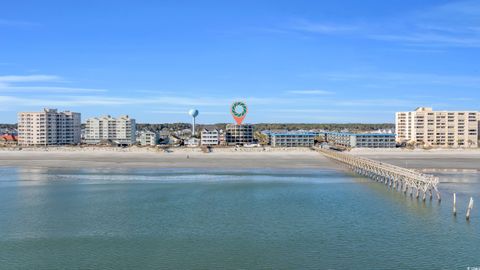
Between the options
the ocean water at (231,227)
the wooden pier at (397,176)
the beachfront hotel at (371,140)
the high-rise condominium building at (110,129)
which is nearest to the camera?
the ocean water at (231,227)

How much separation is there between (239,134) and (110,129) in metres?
33.4

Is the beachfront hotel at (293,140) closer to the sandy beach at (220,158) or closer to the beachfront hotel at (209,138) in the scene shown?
the beachfront hotel at (209,138)

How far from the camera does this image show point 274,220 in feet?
96.0

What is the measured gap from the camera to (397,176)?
41844 mm

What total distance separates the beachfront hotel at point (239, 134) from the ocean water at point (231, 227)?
62428mm

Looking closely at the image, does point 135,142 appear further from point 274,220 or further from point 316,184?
point 274,220

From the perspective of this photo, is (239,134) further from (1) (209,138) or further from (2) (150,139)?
(2) (150,139)

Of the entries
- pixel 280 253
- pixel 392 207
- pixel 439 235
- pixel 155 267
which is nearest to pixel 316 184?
pixel 392 207

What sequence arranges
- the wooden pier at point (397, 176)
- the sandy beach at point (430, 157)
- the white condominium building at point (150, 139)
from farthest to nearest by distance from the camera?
the white condominium building at point (150, 139) → the sandy beach at point (430, 157) → the wooden pier at point (397, 176)

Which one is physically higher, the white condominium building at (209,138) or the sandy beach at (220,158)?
the white condominium building at (209,138)

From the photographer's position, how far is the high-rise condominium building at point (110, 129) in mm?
116875

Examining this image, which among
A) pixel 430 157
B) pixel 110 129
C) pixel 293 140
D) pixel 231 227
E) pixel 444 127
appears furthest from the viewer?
pixel 110 129

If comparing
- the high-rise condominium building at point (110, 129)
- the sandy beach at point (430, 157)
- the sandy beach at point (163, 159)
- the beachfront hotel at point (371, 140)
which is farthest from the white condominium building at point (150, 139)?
the sandy beach at point (430, 157)

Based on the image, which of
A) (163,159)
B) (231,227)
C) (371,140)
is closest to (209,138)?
(163,159)
